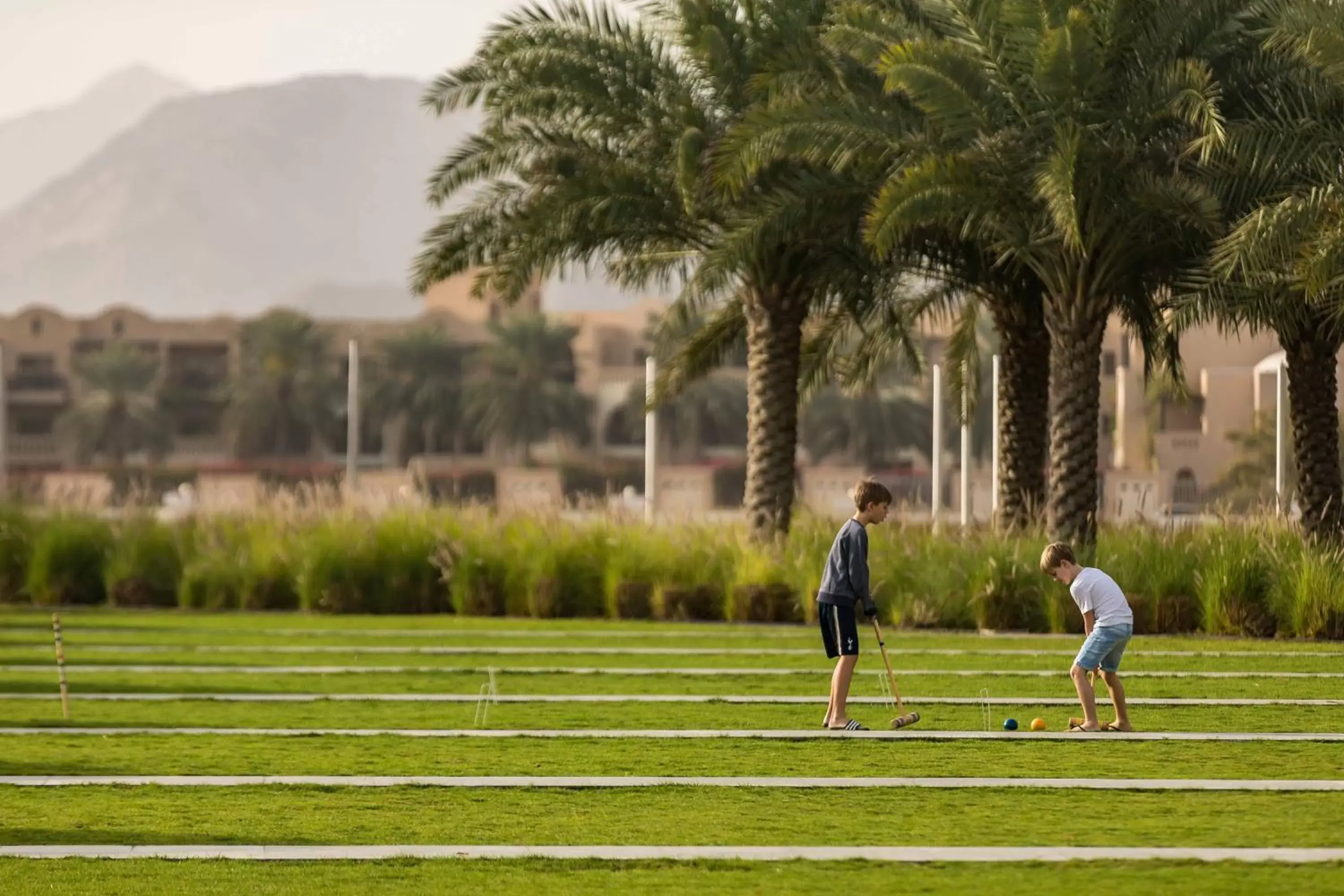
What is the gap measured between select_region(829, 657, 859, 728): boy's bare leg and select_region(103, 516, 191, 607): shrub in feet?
54.0

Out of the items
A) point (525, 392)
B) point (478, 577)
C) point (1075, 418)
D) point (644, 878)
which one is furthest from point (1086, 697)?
point (525, 392)

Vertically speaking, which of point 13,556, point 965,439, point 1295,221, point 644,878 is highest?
point 1295,221

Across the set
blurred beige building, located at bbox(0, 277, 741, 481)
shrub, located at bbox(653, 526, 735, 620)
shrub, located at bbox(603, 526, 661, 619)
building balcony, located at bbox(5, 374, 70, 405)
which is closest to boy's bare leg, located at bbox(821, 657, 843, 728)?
shrub, located at bbox(653, 526, 735, 620)

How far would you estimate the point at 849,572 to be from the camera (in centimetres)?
1241

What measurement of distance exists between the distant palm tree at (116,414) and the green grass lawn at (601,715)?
92.9 m

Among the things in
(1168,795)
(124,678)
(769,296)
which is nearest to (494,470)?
(769,296)

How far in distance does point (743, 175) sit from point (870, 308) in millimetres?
5720

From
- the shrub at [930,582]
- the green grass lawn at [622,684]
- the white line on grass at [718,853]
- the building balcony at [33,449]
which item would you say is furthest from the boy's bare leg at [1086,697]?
the building balcony at [33,449]

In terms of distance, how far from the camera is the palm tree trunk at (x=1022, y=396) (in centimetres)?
2714

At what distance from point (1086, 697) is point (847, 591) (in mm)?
1466

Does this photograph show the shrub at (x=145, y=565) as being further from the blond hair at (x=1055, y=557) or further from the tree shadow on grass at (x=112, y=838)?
the tree shadow on grass at (x=112, y=838)

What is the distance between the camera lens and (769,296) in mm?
26969

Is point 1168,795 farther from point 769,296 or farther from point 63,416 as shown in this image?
point 63,416

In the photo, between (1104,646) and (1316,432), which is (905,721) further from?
(1316,432)
